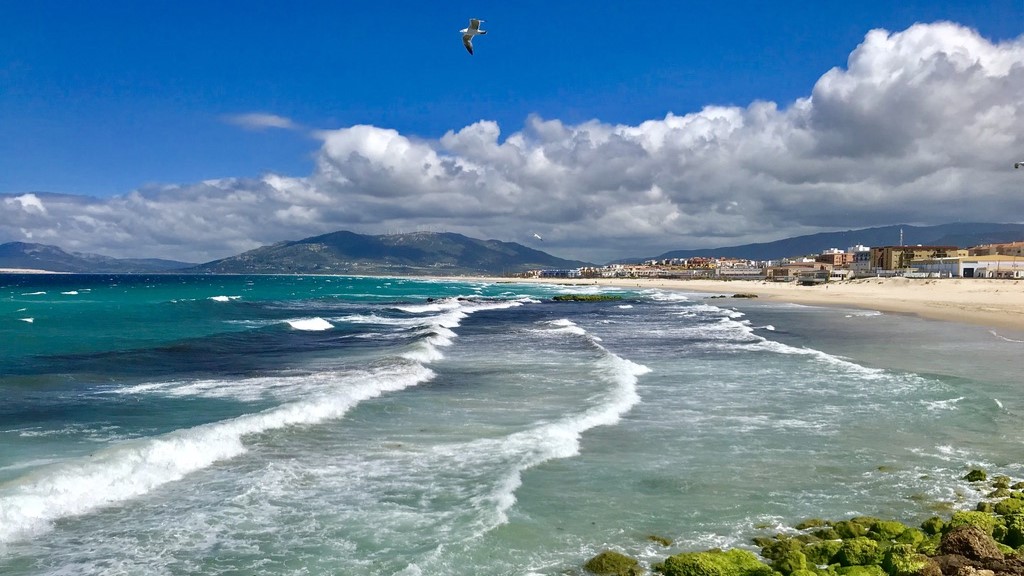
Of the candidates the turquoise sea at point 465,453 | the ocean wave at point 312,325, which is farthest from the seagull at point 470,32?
the ocean wave at point 312,325

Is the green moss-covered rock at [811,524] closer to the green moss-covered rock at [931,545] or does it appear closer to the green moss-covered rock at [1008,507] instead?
the green moss-covered rock at [931,545]

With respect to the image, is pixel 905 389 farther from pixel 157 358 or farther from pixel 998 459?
pixel 157 358

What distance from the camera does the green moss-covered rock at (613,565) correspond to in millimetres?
8203

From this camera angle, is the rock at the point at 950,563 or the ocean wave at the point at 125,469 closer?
the rock at the point at 950,563

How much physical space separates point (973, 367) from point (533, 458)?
18286 millimetres

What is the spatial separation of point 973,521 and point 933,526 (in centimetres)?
45

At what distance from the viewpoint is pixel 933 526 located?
359 inches

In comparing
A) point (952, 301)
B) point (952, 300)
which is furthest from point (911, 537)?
point (952, 300)

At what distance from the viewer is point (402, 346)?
3219cm

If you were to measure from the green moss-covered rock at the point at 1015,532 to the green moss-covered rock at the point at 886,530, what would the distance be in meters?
1.10

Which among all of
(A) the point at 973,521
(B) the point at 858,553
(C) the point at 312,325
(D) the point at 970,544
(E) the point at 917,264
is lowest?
(C) the point at 312,325

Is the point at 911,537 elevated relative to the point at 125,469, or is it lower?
elevated

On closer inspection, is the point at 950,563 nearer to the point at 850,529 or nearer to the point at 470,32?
the point at 850,529

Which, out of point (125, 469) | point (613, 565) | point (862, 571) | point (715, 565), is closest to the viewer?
point (862, 571)
